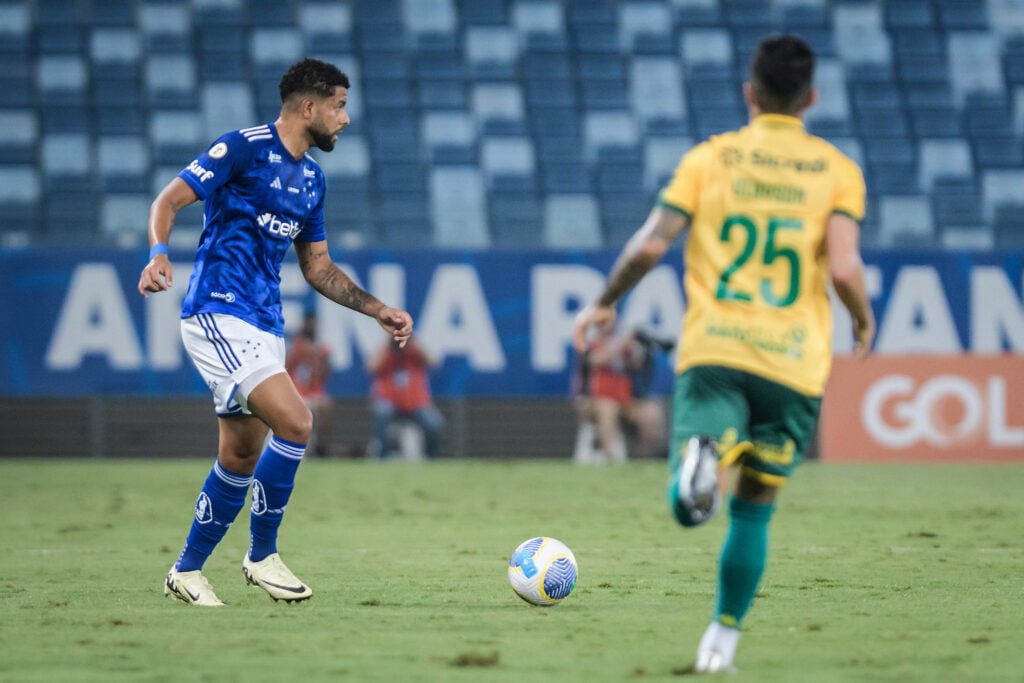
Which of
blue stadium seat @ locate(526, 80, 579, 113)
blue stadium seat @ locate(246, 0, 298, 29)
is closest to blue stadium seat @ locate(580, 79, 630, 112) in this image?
blue stadium seat @ locate(526, 80, 579, 113)

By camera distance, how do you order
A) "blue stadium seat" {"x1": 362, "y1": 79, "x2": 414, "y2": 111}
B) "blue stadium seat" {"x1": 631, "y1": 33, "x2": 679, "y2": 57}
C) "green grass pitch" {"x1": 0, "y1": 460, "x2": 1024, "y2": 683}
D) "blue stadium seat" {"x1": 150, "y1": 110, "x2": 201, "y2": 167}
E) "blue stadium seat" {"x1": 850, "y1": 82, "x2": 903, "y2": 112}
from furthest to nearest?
"blue stadium seat" {"x1": 631, "y1": 33, "x2": 679, "y2": 57} < "blue stadium seat" {"x1": 850, "y1": 82, "x2": 903, "y2": 112} < "blue stadium seat" {"x1": 362, "y1": 79, "x2": 414, "y2": 111} < "blue stadium seat" {"x1": 150, "y1": 110, "x2": 201, "y2": 167} < "green grass pitch" {"x1": 0, "y1": 460, "x2": 1024, "y2": 683}

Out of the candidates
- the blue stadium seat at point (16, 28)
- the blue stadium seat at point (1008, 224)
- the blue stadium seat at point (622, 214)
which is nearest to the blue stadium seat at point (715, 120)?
the blue stadium seat at point (622, 214)

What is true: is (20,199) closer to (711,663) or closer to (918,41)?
(918,41)

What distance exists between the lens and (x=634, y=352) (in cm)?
1922

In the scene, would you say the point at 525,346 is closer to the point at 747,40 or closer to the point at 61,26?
the point at 747,40

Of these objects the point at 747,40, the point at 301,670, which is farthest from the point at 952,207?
the point at 301,670

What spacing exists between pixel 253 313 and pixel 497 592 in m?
1.73

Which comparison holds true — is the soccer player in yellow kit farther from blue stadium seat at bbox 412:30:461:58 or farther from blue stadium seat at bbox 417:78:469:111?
blue stadium seat at bbox 412:30:461:58

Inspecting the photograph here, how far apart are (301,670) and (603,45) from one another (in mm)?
18770

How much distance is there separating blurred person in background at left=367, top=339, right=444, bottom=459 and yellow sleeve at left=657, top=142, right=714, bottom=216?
45.1ft

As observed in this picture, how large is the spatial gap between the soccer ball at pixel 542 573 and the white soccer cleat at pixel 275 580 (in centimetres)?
91

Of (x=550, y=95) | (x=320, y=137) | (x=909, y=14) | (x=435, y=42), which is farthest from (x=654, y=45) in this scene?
(x=320, y=137)

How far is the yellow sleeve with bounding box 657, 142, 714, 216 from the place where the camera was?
16.4ft

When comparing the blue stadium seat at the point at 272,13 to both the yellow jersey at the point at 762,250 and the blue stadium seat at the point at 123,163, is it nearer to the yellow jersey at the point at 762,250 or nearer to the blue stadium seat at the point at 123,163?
the blue stadium seat at the point at 123,163
